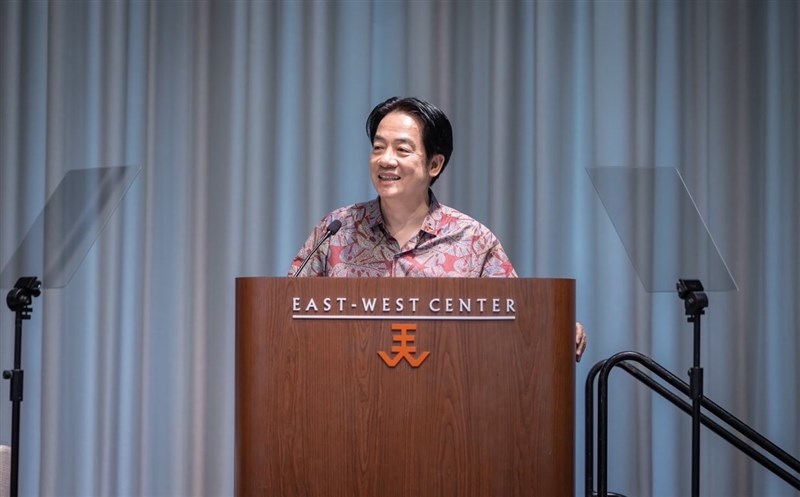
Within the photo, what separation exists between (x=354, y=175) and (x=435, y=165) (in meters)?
1.22

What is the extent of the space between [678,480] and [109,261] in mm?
2551

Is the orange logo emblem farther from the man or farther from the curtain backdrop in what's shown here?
the curtain backdrop

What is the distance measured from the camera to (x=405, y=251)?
2.63m

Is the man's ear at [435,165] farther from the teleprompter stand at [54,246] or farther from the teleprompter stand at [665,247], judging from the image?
the teleprompter stand at [54,246]

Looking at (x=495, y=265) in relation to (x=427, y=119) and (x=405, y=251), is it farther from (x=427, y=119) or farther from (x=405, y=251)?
(x=427, y=119)

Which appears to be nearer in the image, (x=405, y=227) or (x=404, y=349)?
(x=404, y=349)

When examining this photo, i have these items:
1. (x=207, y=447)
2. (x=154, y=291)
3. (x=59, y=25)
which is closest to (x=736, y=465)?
(x=207, y=447)

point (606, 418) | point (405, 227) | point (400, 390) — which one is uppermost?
point (405, 227)

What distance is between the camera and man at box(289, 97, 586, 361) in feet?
8.57

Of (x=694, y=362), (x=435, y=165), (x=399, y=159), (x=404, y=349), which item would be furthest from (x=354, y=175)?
(x=404, y=349)

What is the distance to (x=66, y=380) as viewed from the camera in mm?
3904

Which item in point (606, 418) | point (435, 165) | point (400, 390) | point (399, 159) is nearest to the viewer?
point (400, 390)

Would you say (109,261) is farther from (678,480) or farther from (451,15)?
(678,480)

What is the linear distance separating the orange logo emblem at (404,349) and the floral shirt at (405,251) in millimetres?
540
